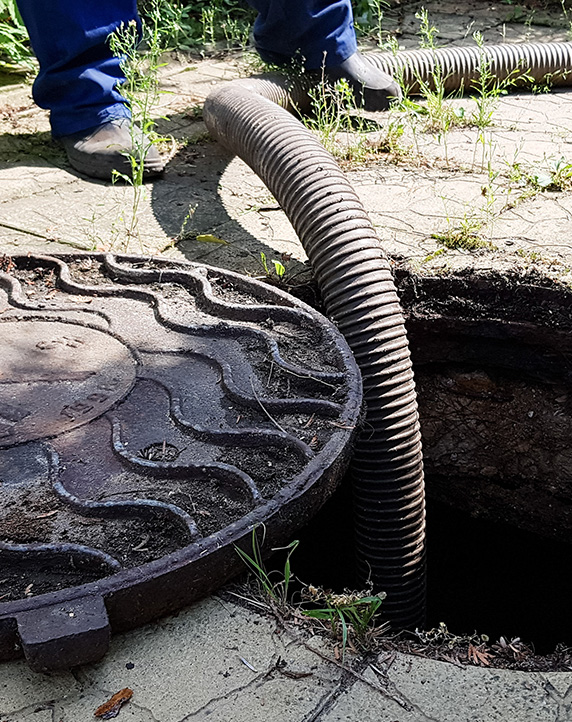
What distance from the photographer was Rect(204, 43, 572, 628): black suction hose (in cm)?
244

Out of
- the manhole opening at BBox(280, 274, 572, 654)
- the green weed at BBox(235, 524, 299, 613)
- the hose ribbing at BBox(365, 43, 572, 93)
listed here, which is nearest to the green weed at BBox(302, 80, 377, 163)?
the hose ribbing at BBox(365, 43, 572, 93)

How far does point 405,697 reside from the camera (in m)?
1.39

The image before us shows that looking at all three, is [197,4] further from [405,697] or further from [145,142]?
[405,697]

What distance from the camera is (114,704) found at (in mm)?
1357

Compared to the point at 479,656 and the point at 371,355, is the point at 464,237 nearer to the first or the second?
the point at 371,355

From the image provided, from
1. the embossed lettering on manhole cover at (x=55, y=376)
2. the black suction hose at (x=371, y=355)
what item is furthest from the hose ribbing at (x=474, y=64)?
the embossed lettering on manhole cover at (x=55, y=376)

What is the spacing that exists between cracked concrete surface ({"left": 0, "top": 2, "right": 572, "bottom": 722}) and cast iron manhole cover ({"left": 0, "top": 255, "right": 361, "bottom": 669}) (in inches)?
3.7

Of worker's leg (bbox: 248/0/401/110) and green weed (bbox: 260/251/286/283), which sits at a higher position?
worker's leg (bbox: 248/0/401/110)

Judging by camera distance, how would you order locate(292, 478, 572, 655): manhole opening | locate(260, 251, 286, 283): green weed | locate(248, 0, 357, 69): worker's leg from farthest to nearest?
locate(248, 0, 357, 69): worker's leg, locate(292, 478, 572, 655): manhole opening, locate(260, 251, 286, 283): green weed

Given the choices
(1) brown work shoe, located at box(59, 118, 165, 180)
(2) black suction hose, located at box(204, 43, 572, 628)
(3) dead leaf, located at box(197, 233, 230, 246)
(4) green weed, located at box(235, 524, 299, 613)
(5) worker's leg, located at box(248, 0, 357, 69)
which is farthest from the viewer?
(5) worker's leg, located at box(248, 0, 357, 69)

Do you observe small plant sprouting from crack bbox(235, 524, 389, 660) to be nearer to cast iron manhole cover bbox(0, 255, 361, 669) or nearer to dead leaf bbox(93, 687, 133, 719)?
cast iron manhole cover bbox(0, 255, 361, 669)

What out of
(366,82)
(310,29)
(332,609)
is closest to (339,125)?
(366,82)

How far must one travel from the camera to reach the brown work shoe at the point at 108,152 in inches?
145

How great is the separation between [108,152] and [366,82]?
1591mm
